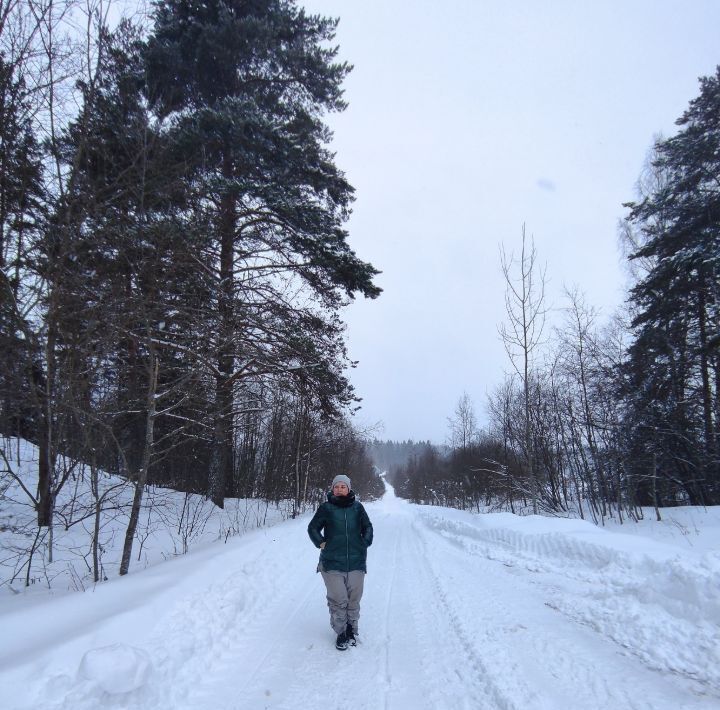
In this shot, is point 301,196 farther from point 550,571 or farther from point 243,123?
point 550,571

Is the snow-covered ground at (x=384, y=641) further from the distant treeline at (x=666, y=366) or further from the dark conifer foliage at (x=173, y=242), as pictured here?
the distant treeline at (x=666, y=366)

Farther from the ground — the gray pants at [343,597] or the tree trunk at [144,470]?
the tree trunk at [144,470]

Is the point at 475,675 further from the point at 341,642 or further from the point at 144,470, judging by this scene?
the point at 144,470

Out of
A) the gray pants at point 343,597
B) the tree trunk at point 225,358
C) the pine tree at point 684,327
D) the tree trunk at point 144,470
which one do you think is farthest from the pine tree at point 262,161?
the pine tree at point 684,327

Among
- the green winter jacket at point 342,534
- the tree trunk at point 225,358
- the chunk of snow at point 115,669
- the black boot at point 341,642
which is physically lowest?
the black boot at point 341,642

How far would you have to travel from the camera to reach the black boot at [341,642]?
14.5 ft

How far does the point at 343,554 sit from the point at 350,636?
819 millimetres

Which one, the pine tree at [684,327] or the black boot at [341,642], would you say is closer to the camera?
the black boot at [341,642]

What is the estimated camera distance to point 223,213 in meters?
12.6

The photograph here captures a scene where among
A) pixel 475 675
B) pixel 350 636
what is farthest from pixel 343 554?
pixel 475 675

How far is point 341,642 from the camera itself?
447cm

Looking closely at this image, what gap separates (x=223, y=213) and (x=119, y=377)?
6821 millimetres

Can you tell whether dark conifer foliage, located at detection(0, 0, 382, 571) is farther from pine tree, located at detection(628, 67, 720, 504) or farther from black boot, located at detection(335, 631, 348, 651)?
pine tree, located at detection(628, 67, 720, 504)

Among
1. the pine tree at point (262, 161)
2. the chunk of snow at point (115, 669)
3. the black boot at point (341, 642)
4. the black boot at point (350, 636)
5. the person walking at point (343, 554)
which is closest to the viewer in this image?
→ the chunk of snow at point (115, 669)
